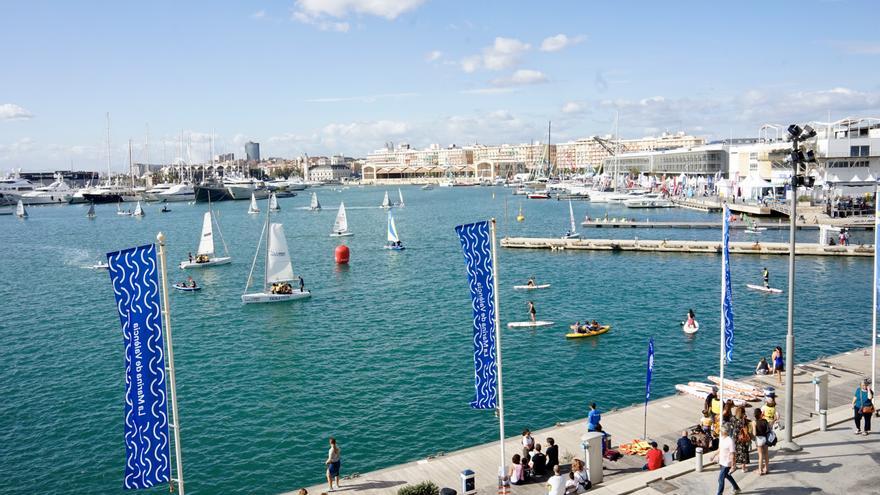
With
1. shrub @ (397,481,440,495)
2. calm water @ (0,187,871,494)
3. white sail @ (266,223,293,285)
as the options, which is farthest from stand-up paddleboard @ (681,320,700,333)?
white sail @ (266,223,293,285)

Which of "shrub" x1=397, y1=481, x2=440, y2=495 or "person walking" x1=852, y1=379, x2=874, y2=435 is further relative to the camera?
"person walking" x1=852, y1=379, x2=874, y2=435

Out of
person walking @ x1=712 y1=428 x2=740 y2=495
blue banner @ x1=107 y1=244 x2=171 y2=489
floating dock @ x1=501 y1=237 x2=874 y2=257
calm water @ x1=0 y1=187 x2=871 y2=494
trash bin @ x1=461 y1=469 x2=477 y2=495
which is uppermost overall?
blue banner @ x1=107 y1=244 x2=171 y2=489

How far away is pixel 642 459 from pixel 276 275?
39.1 metres

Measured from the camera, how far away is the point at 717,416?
73.9ft

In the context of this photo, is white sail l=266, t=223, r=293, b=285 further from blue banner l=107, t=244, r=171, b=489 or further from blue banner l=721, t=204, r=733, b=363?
blue banner l=107, t=244, r=171, b=489

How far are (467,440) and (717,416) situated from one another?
29.9 feet

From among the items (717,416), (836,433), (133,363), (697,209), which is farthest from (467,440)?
(697,209)

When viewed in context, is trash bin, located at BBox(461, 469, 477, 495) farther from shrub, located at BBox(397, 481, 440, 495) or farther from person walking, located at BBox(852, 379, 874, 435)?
person walking, located at BBox(852, 379, 874, 435)

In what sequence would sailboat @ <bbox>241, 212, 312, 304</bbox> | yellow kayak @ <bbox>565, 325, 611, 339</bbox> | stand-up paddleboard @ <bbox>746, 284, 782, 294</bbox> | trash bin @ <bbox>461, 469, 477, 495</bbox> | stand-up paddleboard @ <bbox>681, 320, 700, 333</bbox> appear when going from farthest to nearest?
sailboat @ <bbox>241, 212, 312, 304</bbox> → stand-up paddleboard @ <bbox>746, 284, 782, 294</bbox> → stand-up paddleboard @ <bbox>681, 320, 700, 333</bbox> → yellow kayak @ <bbox>565, 325, 611, 339</bbox> → trash bin @ <bbox>461, 469, 477, 495</bbox>

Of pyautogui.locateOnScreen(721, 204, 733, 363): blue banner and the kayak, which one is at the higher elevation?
pyautogui.locateOnScreen(721, 204, 733, 363): blue banner

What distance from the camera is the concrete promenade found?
57.8ft

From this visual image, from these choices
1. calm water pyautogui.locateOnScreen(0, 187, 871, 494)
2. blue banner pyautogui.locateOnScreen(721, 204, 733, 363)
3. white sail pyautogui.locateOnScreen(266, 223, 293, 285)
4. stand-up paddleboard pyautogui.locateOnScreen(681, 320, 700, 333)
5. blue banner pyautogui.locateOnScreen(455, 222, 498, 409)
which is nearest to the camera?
blue banner pyautogui.locateOnScreen(455, 222, 498, 409)

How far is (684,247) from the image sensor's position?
73.7 m

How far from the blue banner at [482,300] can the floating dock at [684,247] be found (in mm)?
58482
